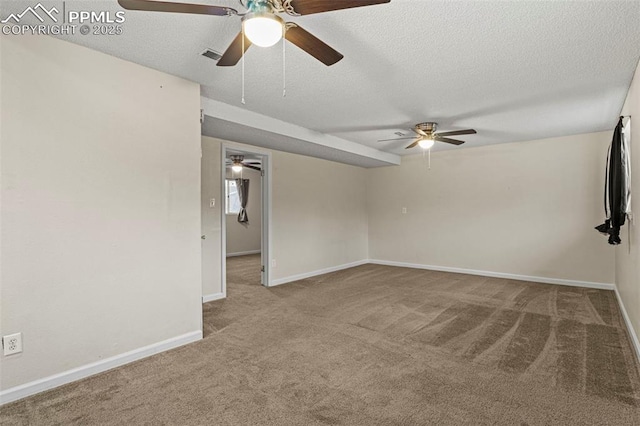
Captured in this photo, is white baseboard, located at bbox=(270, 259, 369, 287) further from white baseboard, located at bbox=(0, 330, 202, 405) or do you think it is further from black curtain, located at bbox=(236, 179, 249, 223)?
black curtain, located at bbox=(236, 179, 249, 223)

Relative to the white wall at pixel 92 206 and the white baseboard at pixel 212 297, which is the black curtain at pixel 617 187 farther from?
the white baseboard at pixel 212 297

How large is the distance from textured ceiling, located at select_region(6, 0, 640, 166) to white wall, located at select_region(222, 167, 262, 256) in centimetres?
501

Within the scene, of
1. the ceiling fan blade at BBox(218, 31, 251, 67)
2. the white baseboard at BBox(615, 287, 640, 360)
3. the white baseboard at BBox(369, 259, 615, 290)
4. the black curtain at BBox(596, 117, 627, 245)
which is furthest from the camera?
the white baseboard at BBox(369, 259, 615, 290)

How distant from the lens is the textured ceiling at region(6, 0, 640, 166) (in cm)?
198

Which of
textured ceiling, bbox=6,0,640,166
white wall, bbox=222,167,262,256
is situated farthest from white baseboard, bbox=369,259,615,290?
white wall, bbox=222,167,262,256

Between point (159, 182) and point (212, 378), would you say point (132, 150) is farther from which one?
point (212, 378)

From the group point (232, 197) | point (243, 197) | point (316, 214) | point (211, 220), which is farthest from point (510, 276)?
point (232, 197)

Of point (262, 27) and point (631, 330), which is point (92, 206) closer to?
point (262, 27)

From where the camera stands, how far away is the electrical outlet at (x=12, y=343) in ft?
6.72

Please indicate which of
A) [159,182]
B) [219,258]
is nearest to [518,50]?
[159,182]

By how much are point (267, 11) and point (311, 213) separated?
4.53 m

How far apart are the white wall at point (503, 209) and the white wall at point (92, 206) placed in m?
4.80

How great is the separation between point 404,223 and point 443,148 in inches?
67.5

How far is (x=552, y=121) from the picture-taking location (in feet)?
13.9
